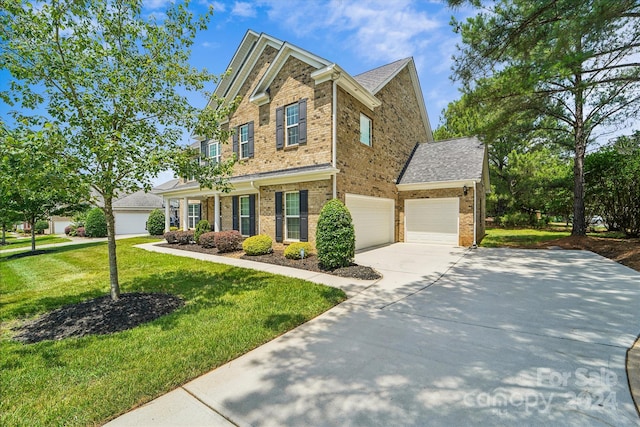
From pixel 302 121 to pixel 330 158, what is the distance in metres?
2.06

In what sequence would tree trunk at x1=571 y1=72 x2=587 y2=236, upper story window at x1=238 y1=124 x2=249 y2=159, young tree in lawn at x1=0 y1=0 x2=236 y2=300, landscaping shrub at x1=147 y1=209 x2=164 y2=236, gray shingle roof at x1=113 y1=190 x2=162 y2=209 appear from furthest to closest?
gray shingle roof at x1=113 y1=190 x2=162 y2=209
landscaping shrub at x1=147 y1=209 x2=164 y2=236
tree trunk at x1=571 y1=72 x2=587 y2=236
upper story window at x1=238 y1=124 x2=249 y2=159
young tree in lawn at x1=0 y1=0 x2=236 y2=300

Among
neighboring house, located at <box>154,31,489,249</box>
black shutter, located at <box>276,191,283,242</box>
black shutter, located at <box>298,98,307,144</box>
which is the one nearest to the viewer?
neighboring house, located at <box>154,31,489,249</box>

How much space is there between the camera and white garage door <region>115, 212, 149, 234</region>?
2559cm

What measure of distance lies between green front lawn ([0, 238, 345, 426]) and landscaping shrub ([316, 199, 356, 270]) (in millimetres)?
1561

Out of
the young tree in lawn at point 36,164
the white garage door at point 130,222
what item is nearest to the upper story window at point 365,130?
the young tree in lawn at point 36,164

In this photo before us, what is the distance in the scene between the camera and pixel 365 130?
11.9 meters

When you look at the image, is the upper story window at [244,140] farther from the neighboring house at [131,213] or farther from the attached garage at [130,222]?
the attached garage at [130,222]

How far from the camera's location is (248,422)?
232cm

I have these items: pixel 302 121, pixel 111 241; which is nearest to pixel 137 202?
pixel 302 121

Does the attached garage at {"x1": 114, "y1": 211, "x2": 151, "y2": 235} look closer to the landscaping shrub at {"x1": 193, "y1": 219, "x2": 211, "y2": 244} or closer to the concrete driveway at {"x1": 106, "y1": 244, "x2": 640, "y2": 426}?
the landscaping shrub at {"x1": 193, "y1": 219, "x2": 211, "y2": 244}

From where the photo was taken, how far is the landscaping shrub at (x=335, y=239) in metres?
7.93

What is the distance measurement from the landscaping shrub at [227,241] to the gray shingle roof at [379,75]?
29.0 ft

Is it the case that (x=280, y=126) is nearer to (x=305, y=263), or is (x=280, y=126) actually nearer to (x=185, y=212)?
(x=305, y=263)

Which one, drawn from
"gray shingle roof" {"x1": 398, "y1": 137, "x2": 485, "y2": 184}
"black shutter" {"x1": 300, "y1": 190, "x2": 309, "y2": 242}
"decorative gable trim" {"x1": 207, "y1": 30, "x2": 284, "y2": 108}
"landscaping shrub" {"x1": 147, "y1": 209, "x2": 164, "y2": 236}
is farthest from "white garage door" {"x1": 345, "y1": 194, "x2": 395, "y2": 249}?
"landscaping shrub" {"x1": 147, "y1": 209, "x2": 164, "y2": 236}
